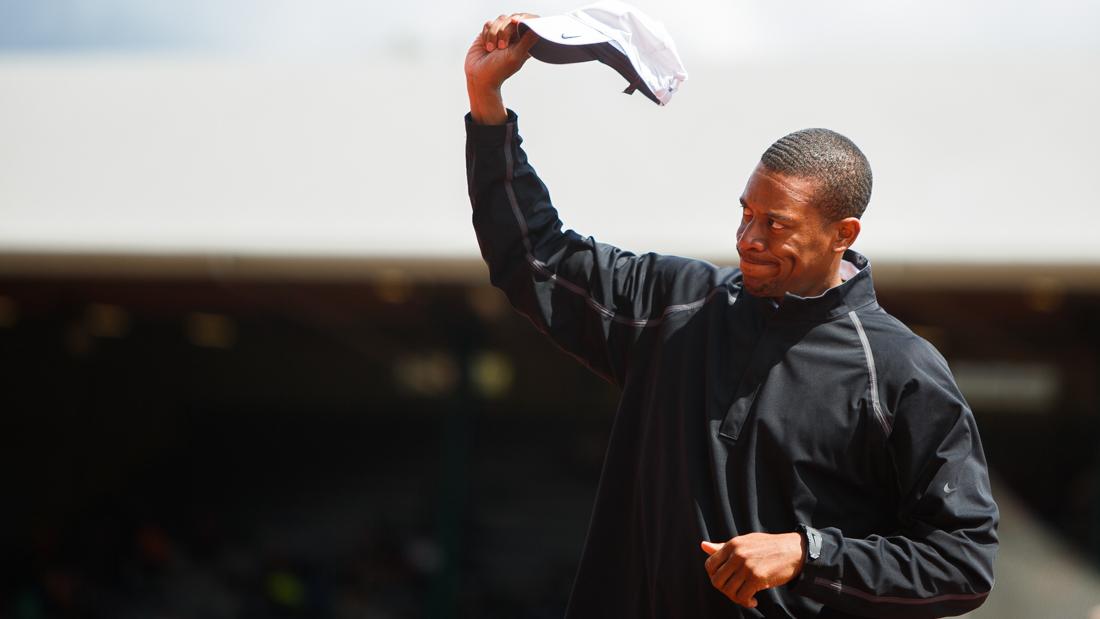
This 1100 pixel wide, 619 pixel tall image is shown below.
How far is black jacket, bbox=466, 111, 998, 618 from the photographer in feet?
4.70

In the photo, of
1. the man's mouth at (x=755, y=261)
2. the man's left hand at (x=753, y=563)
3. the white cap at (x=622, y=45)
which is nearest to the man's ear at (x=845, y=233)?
the man's mouth at (x=755, y=261)

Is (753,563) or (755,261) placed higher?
(755,261)

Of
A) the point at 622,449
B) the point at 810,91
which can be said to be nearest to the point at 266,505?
the point at 810,91

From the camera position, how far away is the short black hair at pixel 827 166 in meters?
1.57

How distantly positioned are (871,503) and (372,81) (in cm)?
743

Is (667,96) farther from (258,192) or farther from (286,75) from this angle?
(286,75)

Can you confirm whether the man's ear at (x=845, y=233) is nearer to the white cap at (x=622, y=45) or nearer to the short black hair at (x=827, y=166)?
the short black hair at (x=827, y=166)

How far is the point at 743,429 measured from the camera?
1.54m

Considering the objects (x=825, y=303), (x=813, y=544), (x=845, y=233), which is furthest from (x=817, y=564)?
(x=845, y=233)

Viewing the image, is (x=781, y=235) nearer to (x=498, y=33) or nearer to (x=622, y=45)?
(x=622, y=45)

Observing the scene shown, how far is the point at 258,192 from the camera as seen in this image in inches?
310

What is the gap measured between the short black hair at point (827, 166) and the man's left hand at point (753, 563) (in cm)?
47

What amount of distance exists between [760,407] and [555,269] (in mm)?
400

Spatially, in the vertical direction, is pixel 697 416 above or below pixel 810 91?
below
